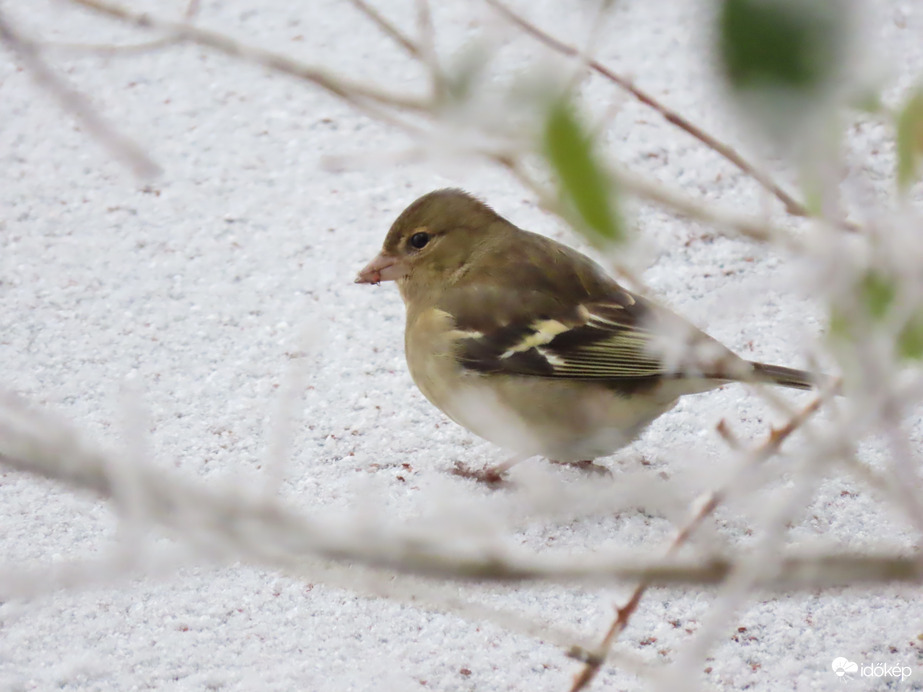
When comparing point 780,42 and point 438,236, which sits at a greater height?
point 780,42

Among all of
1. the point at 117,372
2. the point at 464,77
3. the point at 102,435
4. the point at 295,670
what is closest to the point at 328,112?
the point at 117,372

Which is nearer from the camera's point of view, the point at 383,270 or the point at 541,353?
the point at 541,353

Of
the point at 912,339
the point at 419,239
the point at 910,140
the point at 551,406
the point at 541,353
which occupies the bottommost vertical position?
the point at 551,406

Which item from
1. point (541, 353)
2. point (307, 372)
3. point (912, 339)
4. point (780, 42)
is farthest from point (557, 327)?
point (780, 42)

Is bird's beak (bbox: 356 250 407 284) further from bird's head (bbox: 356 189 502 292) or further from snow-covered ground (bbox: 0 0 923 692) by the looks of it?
snow-covered ground (bbox: 0 0 923 692)

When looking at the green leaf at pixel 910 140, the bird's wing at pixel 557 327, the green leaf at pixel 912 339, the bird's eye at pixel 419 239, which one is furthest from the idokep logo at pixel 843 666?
the green leaf at pixel 910 140

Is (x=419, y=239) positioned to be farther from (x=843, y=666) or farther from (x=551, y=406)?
(x=843, y=666)
